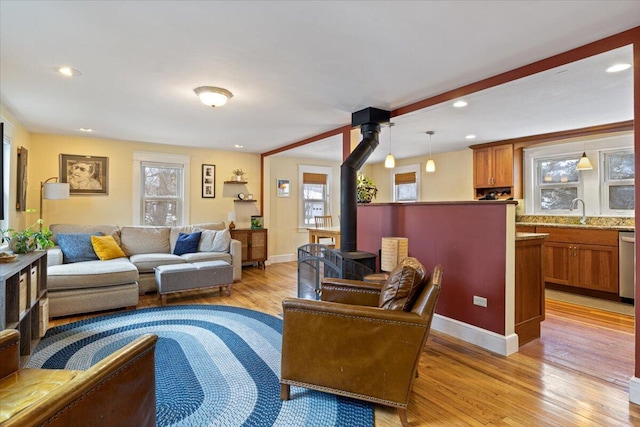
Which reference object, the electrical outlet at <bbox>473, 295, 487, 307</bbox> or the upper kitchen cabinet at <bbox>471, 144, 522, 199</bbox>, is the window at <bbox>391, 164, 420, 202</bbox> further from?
the electrical outlet at <bbox>473, 295, 487, 307</bbox>

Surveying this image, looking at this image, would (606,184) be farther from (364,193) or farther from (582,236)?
(364,193)

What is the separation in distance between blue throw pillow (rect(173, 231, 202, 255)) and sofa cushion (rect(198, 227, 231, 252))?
91 millimetres

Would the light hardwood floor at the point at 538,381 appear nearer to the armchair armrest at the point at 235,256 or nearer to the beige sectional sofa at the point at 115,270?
the beige sectional sofa at the point at 115,270

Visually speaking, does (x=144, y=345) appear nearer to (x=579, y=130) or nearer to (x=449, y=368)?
(x=449, y=368)

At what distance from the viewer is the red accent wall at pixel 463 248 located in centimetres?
282

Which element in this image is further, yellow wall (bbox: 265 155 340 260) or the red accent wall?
yellow wall (bbox: 265 155 340 260)

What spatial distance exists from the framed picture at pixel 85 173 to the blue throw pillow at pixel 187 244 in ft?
5.04

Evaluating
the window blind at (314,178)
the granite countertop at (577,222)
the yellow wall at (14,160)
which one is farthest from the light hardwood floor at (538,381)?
the window blind at (314,178)

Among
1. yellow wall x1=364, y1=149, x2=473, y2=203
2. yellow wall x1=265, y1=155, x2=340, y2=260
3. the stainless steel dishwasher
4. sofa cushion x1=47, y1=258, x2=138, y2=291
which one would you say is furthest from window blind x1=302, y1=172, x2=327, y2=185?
the stainless steel dishwasher

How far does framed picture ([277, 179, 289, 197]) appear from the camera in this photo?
7104 millimetres

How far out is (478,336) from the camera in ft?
9.61

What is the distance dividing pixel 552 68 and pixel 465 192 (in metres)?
3.98

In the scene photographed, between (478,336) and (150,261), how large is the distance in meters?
4.04

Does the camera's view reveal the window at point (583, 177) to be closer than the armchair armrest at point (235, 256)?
Yes
